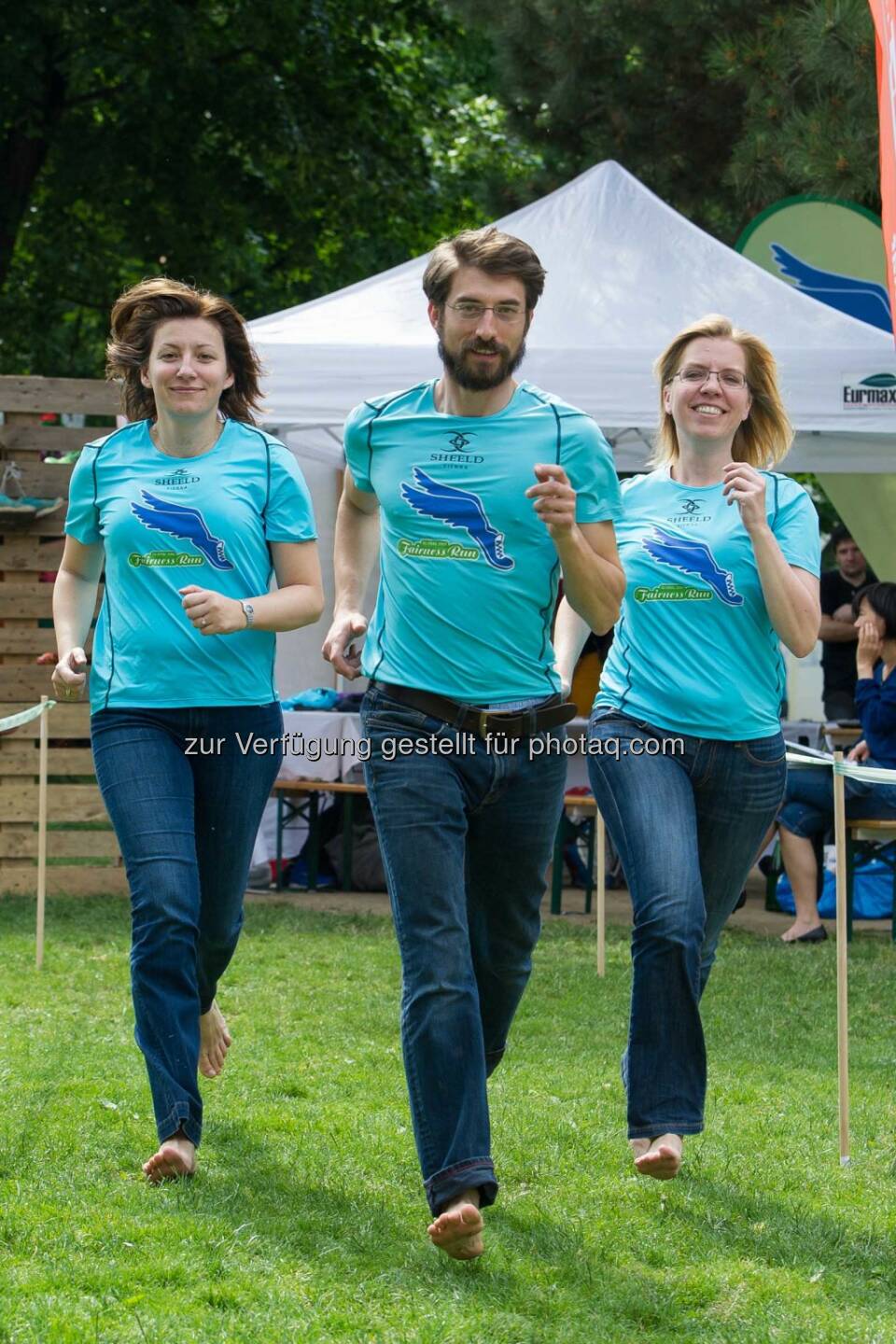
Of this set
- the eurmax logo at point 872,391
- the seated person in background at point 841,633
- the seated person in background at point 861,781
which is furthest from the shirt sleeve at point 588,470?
the seated person in background at point 841,633

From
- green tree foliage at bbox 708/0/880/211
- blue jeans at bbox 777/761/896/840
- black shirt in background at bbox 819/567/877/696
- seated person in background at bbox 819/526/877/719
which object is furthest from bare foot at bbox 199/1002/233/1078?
green tree foliage at bbox 708/0/880/211

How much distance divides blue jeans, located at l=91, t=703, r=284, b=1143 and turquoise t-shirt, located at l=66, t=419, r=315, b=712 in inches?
2.8

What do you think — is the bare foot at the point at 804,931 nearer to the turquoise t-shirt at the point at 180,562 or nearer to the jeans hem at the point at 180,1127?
the turquoise t-shirt at the point at 180,562

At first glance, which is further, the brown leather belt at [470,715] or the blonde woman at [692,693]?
the blonde woman at [692,693]

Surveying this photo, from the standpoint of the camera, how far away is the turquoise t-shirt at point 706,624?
4379 millimetres

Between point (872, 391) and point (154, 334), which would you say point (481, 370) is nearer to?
point (154, 334)

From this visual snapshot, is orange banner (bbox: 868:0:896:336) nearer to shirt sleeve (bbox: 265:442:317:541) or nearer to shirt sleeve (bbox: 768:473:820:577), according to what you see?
shirt sleeve (bbox: 768:473:820:577)

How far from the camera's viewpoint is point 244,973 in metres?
7.66

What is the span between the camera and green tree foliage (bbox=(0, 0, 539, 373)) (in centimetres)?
1783

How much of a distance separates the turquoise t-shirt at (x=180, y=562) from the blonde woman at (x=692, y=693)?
76 centimetres

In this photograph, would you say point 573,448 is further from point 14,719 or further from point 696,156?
point 696,156

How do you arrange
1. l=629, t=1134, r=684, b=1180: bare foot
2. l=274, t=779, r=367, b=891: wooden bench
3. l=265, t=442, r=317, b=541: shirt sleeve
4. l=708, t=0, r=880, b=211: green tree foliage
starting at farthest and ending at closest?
l=708, t=0, r=880, b=211: green tree foliage, l=274, t=779, r=367, b=891: wooden bench, l=265, t=442, r=317, b=541: shirt sleeve, l=629, t=1134, r=684, b=1180: bare foot

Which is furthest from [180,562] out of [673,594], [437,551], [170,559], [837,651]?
[837,651]

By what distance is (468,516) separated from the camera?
3.82m
